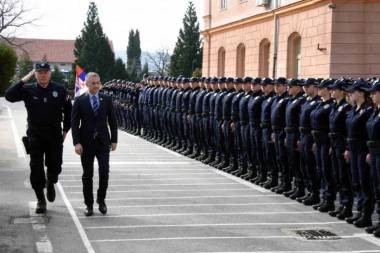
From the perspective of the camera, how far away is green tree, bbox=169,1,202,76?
88688 mm

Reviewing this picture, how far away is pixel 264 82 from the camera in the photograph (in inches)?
518

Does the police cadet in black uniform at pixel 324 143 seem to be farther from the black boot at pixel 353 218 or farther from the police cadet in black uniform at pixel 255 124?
the police cadet in black uniform at pixel 255 124

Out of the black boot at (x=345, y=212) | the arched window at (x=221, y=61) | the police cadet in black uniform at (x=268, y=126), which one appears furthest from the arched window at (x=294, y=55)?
the black boot at (x=345, y=212)

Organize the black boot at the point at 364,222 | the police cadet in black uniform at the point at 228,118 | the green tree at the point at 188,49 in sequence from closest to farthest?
the black boot at the point at 364,222
the police cadet in black uniform at the point at 228,118
the green tree at the point at 188,49

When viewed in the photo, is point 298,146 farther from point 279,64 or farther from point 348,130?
point 279,64

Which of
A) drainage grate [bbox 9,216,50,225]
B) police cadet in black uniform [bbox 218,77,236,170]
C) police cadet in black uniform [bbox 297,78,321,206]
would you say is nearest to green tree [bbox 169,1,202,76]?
→ police cadet in black uniform [bbox 218,77,236,170]

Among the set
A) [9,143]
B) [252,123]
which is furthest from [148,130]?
[252,123]

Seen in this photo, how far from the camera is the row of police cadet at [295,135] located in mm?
9641

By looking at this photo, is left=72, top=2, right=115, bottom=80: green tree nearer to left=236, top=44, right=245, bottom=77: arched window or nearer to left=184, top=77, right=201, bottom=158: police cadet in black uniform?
left=236, top=44, right=245, bottom=77: arched window

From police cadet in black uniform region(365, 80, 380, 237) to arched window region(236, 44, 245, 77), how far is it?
2490cm

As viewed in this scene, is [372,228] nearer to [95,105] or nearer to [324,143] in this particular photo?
[324,143]

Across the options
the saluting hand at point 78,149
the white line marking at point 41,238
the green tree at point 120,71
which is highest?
the green tree at point 120,71

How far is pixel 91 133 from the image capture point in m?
10.0

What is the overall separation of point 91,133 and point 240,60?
24854 mm
